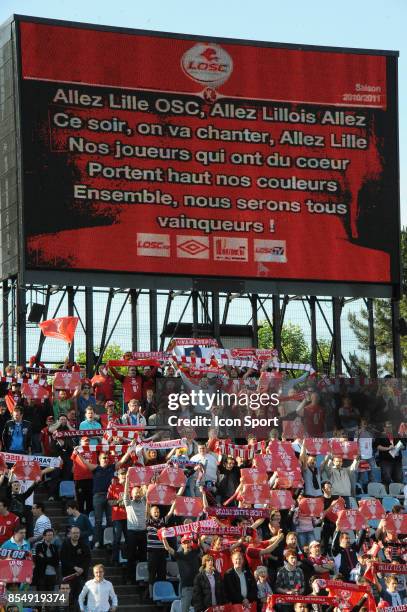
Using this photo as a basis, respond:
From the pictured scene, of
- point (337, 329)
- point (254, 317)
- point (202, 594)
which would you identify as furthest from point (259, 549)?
point (254, 317)

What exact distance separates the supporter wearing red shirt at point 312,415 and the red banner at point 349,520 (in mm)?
3845

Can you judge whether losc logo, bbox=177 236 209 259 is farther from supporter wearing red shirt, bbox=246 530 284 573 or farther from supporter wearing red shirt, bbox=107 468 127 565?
supporter wearing red shirt, bbox=246 530 284 573

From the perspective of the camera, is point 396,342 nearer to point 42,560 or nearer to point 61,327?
point 61,327

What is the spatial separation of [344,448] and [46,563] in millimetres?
6084

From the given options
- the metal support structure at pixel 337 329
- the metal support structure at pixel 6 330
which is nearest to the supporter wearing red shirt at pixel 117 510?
the metal support structure at pixel 6 330

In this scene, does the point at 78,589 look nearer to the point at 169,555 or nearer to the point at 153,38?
the point at 169,555

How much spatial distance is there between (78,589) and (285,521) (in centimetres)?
328

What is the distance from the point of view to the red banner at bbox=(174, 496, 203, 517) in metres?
19.7

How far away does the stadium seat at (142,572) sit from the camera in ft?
64.8

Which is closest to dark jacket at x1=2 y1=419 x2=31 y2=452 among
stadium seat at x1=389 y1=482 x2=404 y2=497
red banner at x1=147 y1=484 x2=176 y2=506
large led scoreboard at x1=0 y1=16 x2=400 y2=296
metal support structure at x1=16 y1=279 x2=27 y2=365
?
red banner at x1=147 y1=484 x2=176 y2=506

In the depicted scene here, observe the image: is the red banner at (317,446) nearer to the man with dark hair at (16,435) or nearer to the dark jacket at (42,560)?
the man with dark hair at (16,435)

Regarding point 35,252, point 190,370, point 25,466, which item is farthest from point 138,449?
point 35,252

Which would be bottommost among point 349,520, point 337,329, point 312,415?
point 349,520

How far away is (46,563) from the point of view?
726 inches
